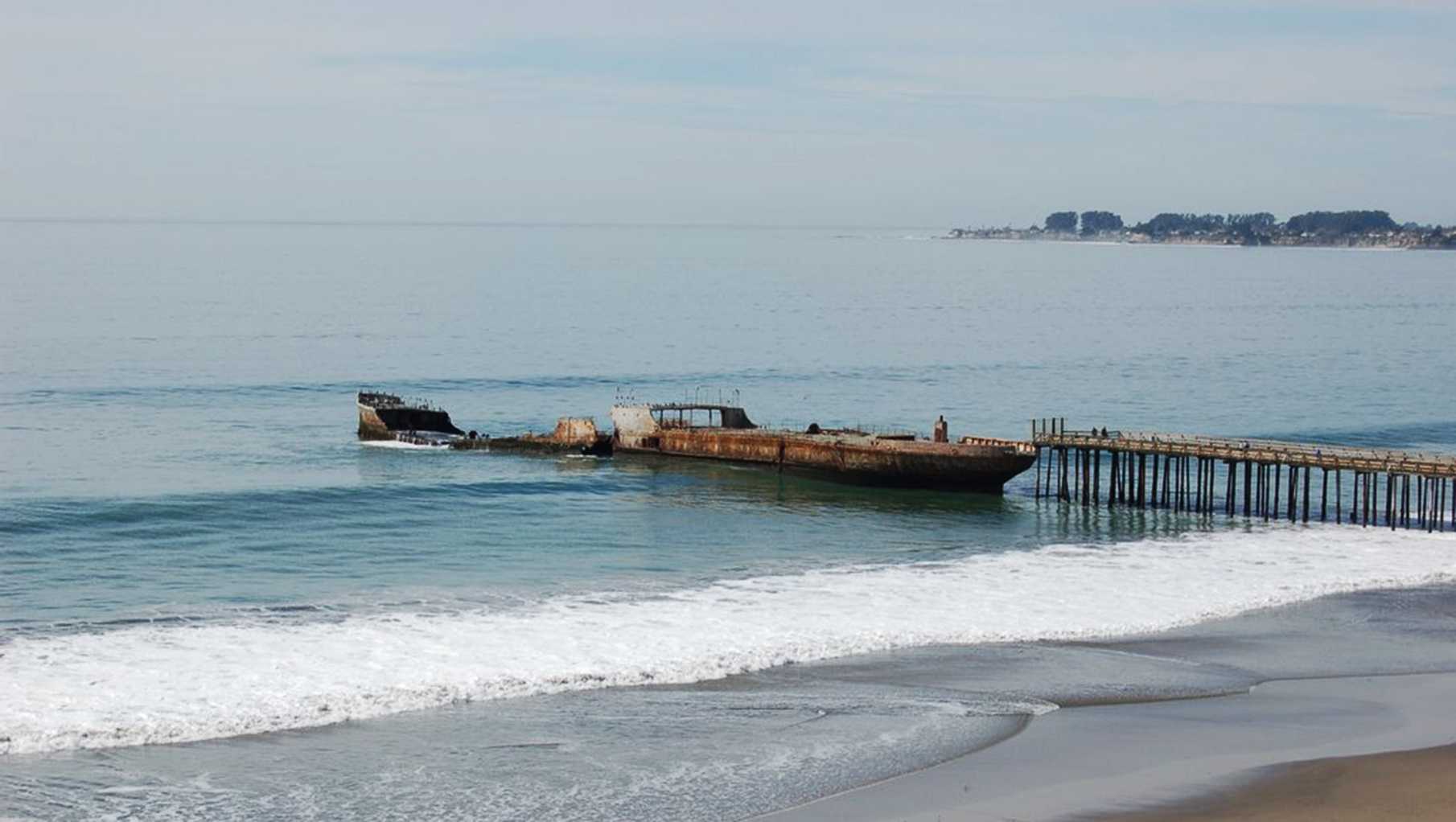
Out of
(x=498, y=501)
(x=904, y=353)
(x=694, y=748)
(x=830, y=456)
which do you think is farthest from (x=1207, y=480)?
(x=904, y=353)

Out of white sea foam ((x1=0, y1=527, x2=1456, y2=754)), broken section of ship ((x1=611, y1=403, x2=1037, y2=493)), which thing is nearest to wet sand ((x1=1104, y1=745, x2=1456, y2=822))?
white sea foam ((x1=0, y1=527, x2=1456, y2=754))

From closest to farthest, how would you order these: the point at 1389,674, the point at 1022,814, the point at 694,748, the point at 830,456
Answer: the point at 1022,814
the point at 694,748
the point at 1389,674
the point at 830,456

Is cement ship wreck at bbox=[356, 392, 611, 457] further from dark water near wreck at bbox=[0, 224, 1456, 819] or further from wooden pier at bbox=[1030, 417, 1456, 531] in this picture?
wooden pier at bbox=[1030, 417, 1456, 531]

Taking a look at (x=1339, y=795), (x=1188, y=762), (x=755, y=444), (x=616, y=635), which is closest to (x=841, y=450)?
(x=755, y=444)

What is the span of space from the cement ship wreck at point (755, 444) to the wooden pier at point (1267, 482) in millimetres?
2344

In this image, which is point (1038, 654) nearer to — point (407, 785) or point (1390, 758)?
point (1390, 758)

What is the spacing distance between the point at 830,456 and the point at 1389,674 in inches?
1325

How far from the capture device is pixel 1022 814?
24000 millimetres

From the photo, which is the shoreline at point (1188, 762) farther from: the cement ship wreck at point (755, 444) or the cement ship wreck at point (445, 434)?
the cement ship wreck at point (445, 434)

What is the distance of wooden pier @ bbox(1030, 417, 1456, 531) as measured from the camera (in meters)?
54.1

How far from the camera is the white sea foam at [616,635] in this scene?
30312mm

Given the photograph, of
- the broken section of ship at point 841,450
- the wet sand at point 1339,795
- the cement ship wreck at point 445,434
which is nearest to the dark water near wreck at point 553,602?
the broken section of ship at point 841,450

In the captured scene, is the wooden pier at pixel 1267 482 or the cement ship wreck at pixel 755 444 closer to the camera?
the wooden pier at pixel 1267 482

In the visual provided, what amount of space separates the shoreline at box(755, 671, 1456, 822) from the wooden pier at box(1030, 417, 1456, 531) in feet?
74.8
